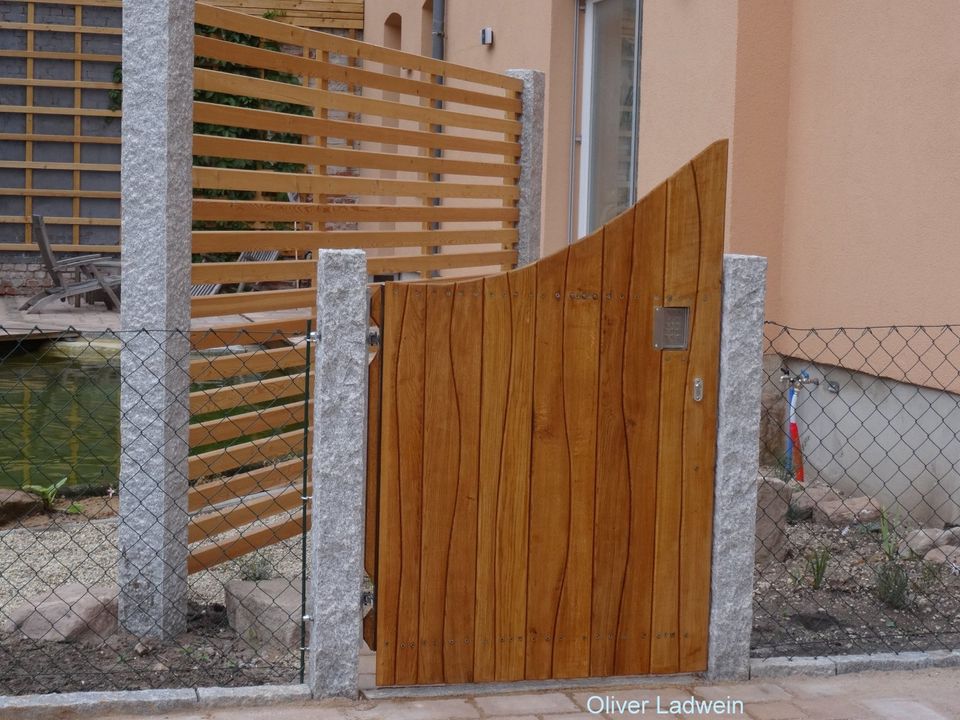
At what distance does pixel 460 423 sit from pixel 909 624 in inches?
80.5

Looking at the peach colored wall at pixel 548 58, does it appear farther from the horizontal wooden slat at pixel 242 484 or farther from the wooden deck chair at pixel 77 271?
the wooden deck chair at pixel 77 271

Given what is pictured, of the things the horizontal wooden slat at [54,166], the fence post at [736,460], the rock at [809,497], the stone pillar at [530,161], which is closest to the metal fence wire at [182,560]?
the fence post at [736,460]

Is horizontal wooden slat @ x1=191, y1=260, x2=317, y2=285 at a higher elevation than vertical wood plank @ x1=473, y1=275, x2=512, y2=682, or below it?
higher

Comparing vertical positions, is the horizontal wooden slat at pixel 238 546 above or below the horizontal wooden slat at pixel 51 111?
below

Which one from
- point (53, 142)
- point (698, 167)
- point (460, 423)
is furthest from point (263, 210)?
point (53, 142)

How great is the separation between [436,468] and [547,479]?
35 cm

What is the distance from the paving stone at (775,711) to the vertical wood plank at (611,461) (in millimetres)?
451

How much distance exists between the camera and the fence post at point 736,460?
150 inches

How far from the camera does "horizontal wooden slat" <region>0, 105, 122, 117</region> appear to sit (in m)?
13.9

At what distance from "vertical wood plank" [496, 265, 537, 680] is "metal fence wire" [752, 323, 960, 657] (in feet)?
3.07

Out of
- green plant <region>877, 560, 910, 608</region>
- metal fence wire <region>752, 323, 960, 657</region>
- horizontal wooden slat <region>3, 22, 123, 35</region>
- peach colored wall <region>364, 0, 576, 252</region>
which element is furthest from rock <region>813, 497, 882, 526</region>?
horizontal wooden slat <region>3, 22, 123, 35</region>

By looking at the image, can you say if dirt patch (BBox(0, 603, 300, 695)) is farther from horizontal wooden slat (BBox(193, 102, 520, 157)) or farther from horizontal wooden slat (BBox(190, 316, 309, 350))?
horizontal wooden slat (BBox(193, 102, 520, 157))

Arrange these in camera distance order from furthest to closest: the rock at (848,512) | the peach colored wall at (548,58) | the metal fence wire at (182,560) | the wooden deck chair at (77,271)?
the wooden deck chair at (77,271) < the peach colored wall at (548,58) < the rock at (848,512) < the metal fence wire at (182,560)

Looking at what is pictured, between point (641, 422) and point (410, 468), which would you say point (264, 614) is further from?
point (641, 422)
